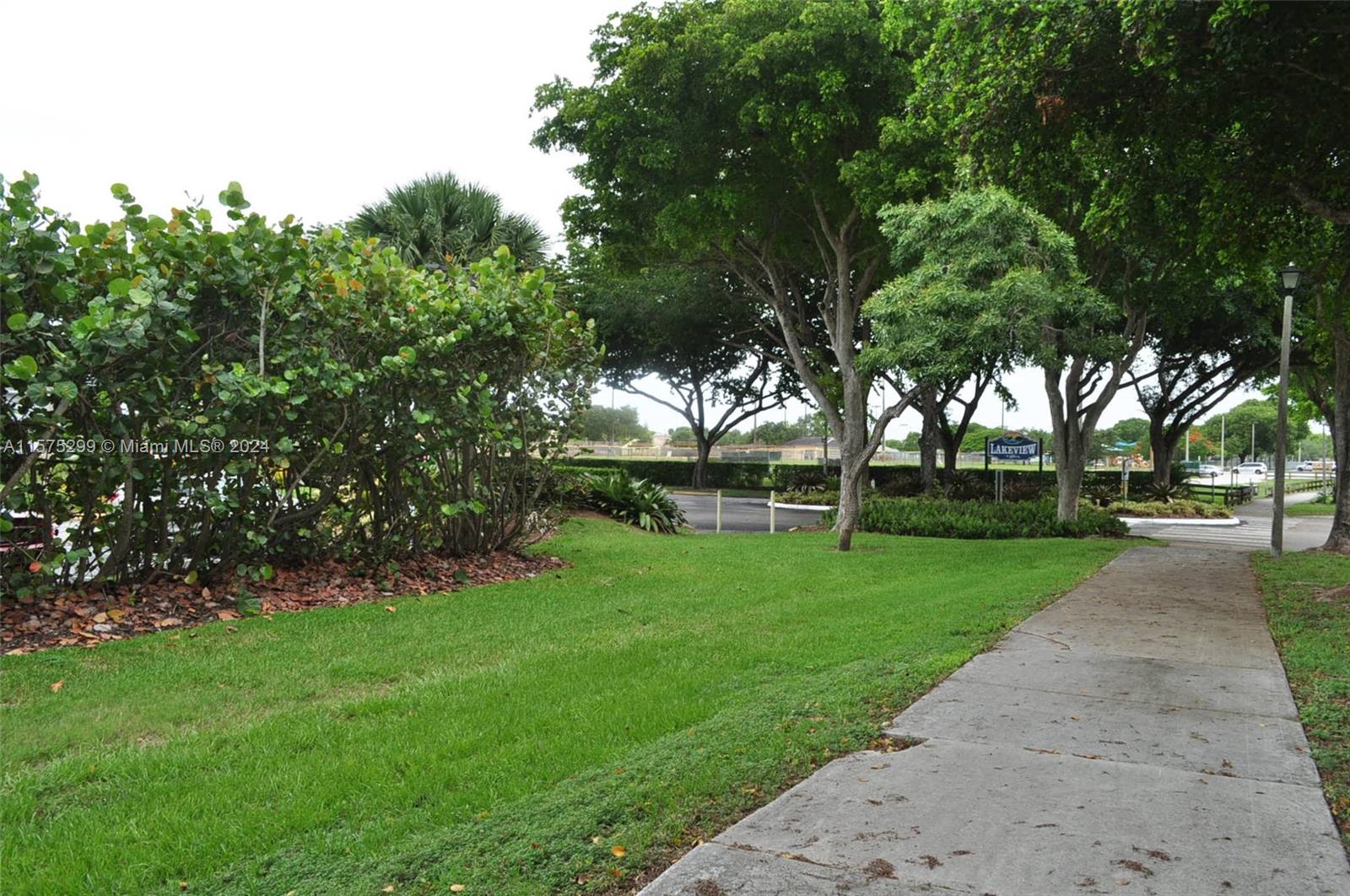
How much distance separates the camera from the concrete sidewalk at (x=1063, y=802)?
3.14m

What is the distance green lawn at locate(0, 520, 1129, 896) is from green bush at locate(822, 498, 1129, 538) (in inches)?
357

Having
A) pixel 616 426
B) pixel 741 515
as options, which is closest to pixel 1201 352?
pixel 741 515

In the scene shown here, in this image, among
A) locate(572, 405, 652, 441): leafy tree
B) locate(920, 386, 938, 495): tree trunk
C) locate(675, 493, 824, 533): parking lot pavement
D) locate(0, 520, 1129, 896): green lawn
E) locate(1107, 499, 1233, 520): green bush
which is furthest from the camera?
locate(572, 405, 652, 441): leafy tree

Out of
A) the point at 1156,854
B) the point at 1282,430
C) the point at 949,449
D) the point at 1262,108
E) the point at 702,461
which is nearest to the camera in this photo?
the point at 1156,854

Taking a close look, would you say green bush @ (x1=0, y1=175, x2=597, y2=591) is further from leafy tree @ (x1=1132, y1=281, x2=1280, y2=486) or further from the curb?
the curb

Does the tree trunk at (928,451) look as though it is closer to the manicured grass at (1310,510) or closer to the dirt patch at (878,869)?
the manicured grass at (1310,510)

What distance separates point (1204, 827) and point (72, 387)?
6685 mm

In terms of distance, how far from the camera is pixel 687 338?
34.5 m

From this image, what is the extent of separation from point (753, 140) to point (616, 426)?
9096cm

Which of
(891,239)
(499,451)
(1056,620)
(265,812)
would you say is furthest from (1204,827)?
(891,239)

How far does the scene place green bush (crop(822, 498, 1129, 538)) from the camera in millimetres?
17688

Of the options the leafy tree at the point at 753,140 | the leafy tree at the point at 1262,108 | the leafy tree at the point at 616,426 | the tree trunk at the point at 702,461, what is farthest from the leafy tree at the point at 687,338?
the leafy tree at the point at 616,426

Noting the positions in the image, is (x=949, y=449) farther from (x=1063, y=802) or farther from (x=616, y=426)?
(x=616, y=426)

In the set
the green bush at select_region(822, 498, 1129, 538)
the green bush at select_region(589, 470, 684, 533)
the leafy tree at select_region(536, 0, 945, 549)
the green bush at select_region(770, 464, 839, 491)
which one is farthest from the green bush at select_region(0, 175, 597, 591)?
the green bush at select_region(770, 464, 839, 491)
